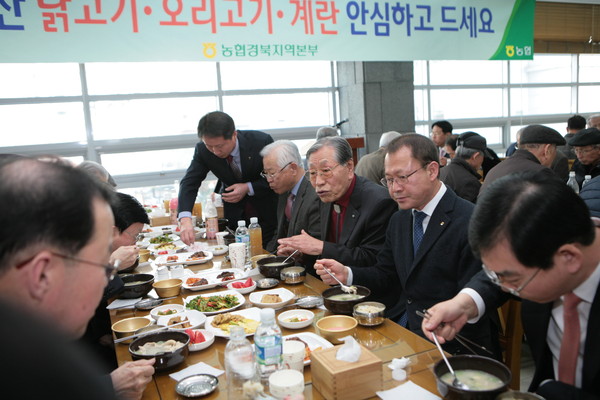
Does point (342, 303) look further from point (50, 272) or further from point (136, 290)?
point (50, 272)

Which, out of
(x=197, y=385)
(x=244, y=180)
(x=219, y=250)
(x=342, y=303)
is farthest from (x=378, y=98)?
(x=197, y=385)

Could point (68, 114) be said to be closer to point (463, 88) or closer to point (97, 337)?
point (97, 337)

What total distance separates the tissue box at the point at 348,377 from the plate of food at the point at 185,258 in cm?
174

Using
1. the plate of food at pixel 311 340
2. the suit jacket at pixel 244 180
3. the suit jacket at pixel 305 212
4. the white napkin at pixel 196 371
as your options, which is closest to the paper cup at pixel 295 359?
the plate of food at pixel 311 340

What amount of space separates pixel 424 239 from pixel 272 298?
0.71m

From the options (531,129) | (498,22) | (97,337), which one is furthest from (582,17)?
(97,337)

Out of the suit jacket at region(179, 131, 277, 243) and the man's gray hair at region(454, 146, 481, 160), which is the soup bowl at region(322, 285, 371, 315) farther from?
the man's gray hair at region(454, 146, 481, 160)

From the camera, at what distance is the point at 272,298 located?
1.94m

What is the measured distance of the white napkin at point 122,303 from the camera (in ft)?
6.85

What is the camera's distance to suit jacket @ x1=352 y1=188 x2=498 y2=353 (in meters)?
1.86

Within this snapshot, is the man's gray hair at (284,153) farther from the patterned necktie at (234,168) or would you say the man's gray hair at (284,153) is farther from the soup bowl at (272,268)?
the soup bowl at (272,268)

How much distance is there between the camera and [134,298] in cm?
220

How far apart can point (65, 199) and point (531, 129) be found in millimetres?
3928

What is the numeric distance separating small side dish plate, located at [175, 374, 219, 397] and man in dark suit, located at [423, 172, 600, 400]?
0.83 metres
